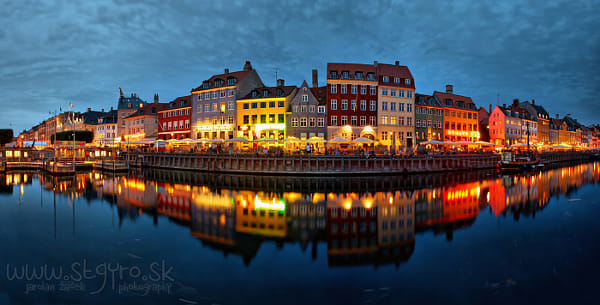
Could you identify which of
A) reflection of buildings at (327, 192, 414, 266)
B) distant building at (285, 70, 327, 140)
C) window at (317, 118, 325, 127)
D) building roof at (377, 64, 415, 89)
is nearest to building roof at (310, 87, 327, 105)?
distant building at (285, 70, 327, 140)

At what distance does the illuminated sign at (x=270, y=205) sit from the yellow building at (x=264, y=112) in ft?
95.7

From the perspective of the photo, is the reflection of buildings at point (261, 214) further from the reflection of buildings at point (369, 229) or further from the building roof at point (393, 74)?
the building roof at point (393, 74)

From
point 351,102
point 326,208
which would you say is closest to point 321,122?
point 351,102

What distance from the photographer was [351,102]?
170ft

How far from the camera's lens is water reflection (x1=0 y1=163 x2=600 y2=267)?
1352 centimetres

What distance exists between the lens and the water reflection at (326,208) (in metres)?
13.5

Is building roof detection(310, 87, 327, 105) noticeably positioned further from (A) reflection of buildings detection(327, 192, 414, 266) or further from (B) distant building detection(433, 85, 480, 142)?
Result: (A) reflection of buildings detection(327, 192, 414, 266)

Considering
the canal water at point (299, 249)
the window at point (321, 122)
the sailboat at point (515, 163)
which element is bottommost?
the canal water at point (299, 249)

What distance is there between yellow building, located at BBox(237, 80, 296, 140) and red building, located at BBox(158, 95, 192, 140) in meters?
13.6

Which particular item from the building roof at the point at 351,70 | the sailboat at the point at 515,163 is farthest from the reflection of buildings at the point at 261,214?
the sailboat at the point at 515,163

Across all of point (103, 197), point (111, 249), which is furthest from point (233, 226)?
point (103, 197)

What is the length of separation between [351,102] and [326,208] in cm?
3434

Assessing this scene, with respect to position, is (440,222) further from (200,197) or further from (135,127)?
(135,127)

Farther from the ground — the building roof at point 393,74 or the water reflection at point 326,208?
the building roof at point 393,74
